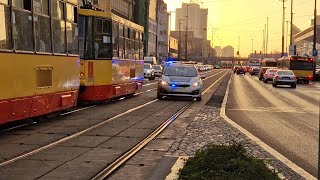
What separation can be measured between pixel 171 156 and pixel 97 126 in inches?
171

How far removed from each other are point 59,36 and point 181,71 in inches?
439

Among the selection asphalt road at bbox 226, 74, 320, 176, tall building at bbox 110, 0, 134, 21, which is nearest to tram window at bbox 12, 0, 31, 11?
asphalt road at bbox 226, 74, 320, 176

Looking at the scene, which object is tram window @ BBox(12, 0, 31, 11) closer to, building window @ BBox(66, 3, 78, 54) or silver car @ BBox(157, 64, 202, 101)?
building window @ BBox(66, 3, 78, 54)

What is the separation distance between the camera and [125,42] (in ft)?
71.9

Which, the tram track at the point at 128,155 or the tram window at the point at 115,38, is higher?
the tram window at the point at 115,38

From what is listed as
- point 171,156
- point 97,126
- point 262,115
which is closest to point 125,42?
point 262,115

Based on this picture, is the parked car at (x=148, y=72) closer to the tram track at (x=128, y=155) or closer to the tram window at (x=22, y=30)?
the tram track at (x=128, y=155)

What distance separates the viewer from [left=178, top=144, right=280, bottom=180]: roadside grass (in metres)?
6.06

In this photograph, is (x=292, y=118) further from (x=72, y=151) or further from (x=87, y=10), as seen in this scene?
(x=72, y=151)

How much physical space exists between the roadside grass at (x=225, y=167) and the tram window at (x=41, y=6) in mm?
6524

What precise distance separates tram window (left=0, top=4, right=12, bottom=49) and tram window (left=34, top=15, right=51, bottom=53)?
4.66ft

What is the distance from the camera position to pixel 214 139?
438 inches

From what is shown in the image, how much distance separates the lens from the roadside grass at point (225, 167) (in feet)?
19.9

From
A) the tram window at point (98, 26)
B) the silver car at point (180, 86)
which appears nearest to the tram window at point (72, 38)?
the tram window at point (98, 26)
